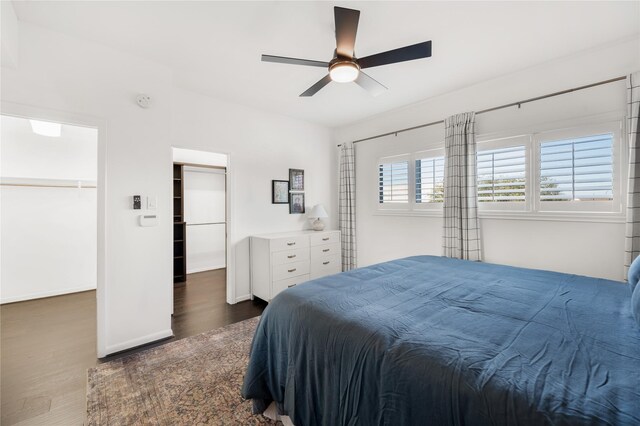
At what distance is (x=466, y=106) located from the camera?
318cm

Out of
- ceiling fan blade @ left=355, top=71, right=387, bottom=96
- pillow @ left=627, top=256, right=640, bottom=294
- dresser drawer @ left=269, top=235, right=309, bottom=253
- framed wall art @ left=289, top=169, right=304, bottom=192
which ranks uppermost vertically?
ceiling fan blade @ left=355, top=71, right=387, bottom=96

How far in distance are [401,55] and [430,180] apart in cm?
200

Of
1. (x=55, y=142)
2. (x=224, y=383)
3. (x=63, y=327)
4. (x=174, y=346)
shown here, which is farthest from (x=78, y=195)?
(x=224, y=383)

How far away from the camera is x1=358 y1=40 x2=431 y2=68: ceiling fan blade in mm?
1837

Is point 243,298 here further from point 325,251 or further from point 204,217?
point 204,217

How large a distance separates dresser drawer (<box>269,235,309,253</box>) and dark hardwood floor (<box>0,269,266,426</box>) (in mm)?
805

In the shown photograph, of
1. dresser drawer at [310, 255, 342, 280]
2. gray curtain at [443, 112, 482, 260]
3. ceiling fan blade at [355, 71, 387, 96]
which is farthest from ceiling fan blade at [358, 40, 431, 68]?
dresser drawer at [310, 255, 342, 280]

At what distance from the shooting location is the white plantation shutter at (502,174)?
2840 mm

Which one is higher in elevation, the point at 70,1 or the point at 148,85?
the point at 70,1

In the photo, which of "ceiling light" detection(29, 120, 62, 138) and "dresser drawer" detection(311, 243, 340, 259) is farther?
"dresser drawer" detection(311, 243, 340, 259)

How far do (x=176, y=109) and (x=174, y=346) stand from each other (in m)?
2.53

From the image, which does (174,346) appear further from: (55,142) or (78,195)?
(55,142)

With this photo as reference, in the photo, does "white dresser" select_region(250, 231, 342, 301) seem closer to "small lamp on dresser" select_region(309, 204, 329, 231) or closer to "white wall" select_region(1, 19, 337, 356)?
"small lamp on dresser" select_region(309, 204, 329, 231)

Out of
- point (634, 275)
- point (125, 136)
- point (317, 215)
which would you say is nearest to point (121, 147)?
point (125, 136)
